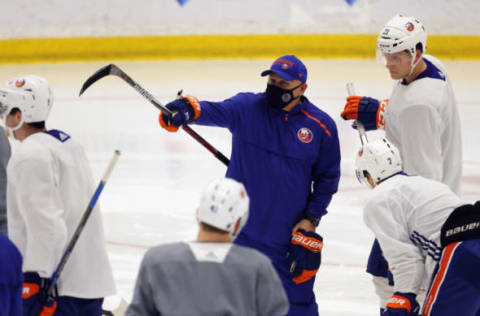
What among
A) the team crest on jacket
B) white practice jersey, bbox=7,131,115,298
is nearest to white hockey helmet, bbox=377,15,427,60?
the team crest on jacket

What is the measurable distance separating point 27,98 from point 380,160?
1.15 metres

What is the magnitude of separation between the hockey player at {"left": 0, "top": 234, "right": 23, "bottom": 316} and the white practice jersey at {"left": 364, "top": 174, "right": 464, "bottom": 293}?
3.76ft

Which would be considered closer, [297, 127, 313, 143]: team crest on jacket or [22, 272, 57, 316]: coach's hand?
[22, 272, 57, 316]: coach's hand

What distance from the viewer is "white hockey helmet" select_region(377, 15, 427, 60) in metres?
3.34

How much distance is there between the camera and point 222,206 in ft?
6.50

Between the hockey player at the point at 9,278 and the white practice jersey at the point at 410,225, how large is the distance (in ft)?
3.76

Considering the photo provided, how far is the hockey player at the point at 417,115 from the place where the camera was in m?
→ 3.22

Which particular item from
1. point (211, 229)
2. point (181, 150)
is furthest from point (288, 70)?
point (181, 150)

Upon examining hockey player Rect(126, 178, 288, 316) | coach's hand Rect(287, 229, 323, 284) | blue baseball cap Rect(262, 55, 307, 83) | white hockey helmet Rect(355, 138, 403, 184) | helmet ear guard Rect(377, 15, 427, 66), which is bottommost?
coach's hand Rect(287, 229, 323, 284)

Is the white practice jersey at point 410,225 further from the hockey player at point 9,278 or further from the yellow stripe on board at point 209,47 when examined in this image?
the yellow stripe on board at point 209,47

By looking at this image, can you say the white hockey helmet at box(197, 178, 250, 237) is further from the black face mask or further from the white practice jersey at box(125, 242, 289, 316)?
the black face mask

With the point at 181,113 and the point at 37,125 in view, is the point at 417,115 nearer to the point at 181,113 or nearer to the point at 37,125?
the point at 181,113

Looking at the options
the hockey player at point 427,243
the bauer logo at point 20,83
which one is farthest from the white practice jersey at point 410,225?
the bauer logo at point 20,83

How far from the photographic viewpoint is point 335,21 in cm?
902
